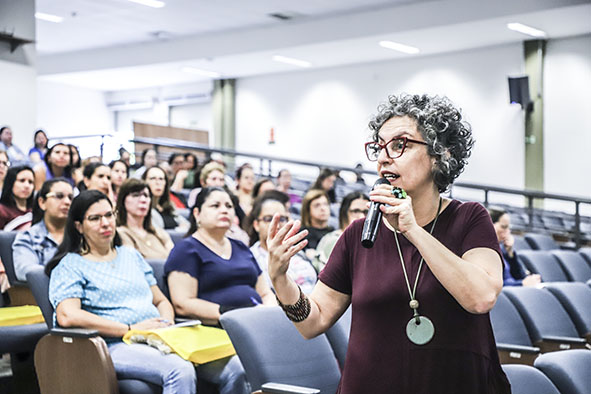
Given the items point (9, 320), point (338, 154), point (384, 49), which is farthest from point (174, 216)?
point (338, 154)

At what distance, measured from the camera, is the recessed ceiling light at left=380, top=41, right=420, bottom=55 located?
39.4ft

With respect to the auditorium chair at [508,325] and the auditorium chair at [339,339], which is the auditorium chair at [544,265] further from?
the auditorium chair at [339,339]

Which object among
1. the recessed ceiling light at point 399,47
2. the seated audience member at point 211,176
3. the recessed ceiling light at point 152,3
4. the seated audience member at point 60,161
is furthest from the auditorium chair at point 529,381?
the recessed ceiling light at point 399,47

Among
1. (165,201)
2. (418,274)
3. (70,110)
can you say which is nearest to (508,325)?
(418,274)

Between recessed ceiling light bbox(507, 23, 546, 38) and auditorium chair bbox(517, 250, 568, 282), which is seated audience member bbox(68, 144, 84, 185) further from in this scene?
recessed ceiling light bbox(507, 23, 546, 38)

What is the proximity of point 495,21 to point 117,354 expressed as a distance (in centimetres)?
903

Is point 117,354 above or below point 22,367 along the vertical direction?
above

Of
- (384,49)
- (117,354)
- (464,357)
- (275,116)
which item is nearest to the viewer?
(464,357)

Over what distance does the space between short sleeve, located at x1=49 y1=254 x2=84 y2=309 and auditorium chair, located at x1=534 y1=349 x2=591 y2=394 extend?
1.75 metres

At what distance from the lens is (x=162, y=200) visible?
528 centimetres

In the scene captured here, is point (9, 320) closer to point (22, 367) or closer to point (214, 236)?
point (22, 367)

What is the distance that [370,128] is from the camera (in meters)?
1.62

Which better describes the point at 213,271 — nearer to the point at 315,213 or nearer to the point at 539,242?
the point at 315,213

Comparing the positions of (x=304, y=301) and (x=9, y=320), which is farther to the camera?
(x=9, y=320)
